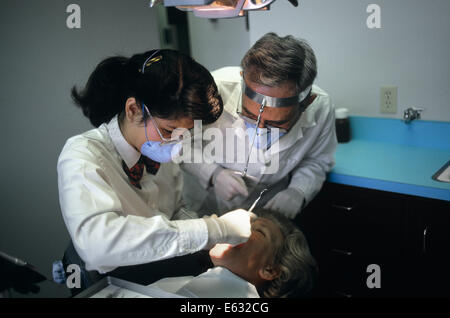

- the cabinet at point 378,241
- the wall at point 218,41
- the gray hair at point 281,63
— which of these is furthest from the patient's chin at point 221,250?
the wall at point 218,41

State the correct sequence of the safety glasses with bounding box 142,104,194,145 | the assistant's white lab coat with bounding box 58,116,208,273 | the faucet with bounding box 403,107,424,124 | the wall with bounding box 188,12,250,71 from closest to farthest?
the assistant's white lab coat with bounding box 58,116,208,273
the safety glasses with bounding box 142,104,194,145
the faucet with bounding box 403,107,424,124
the wall with bounding box 188,12,250,71

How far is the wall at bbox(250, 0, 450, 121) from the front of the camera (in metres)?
1.55

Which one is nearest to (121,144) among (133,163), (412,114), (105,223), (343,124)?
(133,163)

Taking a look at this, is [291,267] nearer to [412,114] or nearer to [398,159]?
[398,159]

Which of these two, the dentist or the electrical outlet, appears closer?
the dentist

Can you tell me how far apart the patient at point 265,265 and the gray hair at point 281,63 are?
53cm

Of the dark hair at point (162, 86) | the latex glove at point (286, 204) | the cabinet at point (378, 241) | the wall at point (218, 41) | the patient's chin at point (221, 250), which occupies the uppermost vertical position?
the wall at point (218, 41)

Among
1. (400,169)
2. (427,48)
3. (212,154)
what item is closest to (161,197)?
(212,154)

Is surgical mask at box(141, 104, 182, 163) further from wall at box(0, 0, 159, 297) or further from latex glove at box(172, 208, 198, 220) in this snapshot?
wall at box(0, 0, 159, 297)

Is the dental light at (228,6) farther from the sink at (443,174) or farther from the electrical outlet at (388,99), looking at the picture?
the sink at (443,174)

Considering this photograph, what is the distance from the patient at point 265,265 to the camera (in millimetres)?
1291

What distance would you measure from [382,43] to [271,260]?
1.08 m

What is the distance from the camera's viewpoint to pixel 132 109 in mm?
1189

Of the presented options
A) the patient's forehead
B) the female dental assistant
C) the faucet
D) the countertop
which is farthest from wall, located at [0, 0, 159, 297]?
the faucet
